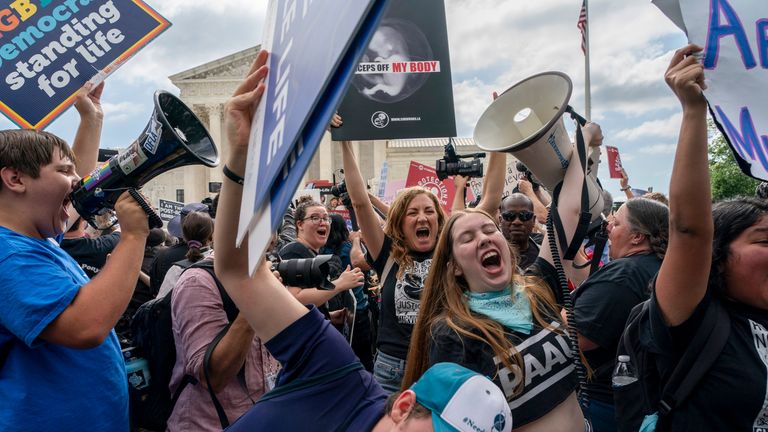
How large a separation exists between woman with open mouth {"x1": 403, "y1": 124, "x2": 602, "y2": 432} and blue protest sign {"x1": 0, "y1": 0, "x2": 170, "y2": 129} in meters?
2.26

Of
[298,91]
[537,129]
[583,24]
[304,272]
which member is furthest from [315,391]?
[583,24]

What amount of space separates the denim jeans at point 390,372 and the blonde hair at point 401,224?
1.55 feet

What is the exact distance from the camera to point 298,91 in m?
0.82

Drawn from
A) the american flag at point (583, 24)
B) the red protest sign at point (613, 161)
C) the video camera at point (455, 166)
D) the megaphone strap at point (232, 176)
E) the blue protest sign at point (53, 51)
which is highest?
the american flag at point (583, 24)

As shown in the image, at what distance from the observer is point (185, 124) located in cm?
183

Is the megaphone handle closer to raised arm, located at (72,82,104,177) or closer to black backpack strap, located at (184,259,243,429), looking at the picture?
black backpack strap, located at (184,259,243,429)

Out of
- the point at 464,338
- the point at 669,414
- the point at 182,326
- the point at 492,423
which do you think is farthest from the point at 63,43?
the point at 669,414

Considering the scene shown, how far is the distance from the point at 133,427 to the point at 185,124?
165cm

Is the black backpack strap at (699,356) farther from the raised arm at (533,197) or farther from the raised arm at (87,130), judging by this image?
the raised arm at (533,197)

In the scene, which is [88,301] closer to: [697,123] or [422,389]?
[422,389]

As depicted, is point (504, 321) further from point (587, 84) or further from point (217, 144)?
point (217, 144)

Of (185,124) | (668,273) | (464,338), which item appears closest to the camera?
(668,273)

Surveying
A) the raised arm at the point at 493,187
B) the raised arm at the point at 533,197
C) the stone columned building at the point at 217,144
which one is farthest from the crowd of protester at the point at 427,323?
the stone columned building at the point at 217,144

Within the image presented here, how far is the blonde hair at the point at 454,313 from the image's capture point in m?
1.95
